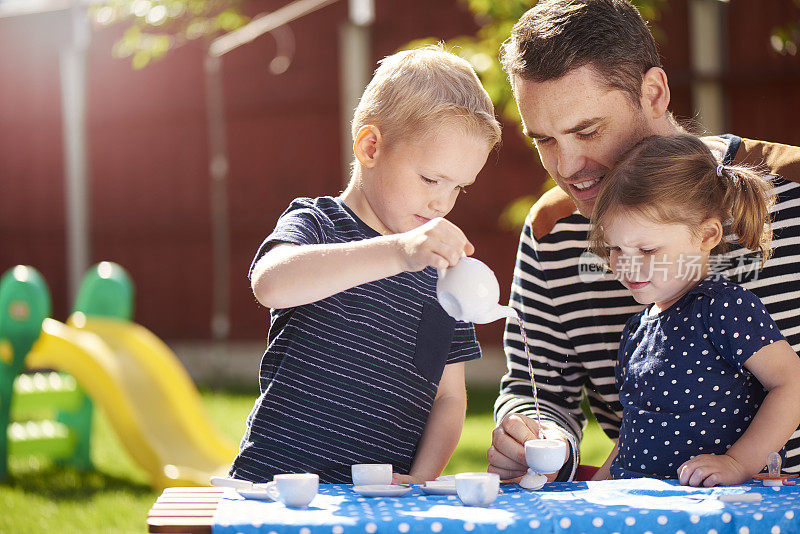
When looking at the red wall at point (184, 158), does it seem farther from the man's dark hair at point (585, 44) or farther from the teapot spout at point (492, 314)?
the teapot spout at point (492, 314)

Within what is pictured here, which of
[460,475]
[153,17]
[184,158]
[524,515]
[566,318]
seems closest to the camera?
[524,515]

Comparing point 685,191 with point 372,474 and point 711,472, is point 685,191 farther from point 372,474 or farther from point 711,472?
point 372,474

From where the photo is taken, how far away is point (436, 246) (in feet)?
5.38

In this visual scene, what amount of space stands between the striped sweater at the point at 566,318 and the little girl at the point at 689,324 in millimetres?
262

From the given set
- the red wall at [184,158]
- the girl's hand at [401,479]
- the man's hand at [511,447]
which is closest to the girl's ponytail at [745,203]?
the man's hand at [511,447]

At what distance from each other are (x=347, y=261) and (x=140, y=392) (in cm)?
429

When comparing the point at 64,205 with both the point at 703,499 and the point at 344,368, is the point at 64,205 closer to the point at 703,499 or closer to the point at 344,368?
the point at 344,368

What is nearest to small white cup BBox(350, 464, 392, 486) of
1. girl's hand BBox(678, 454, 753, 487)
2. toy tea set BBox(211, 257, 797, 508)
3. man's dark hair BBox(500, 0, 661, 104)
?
toy tea set BBox(211, 257, 797, 508)

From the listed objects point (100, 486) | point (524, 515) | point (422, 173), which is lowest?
point (100, 486)

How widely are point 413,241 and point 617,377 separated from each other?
32.6 inches

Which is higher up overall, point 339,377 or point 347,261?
point 347,261

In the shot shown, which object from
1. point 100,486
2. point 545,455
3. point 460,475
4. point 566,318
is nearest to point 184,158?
point 100,486

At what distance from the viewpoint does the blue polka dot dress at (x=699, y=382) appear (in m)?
1.99

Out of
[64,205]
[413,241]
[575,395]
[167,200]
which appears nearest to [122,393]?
[575,395]
